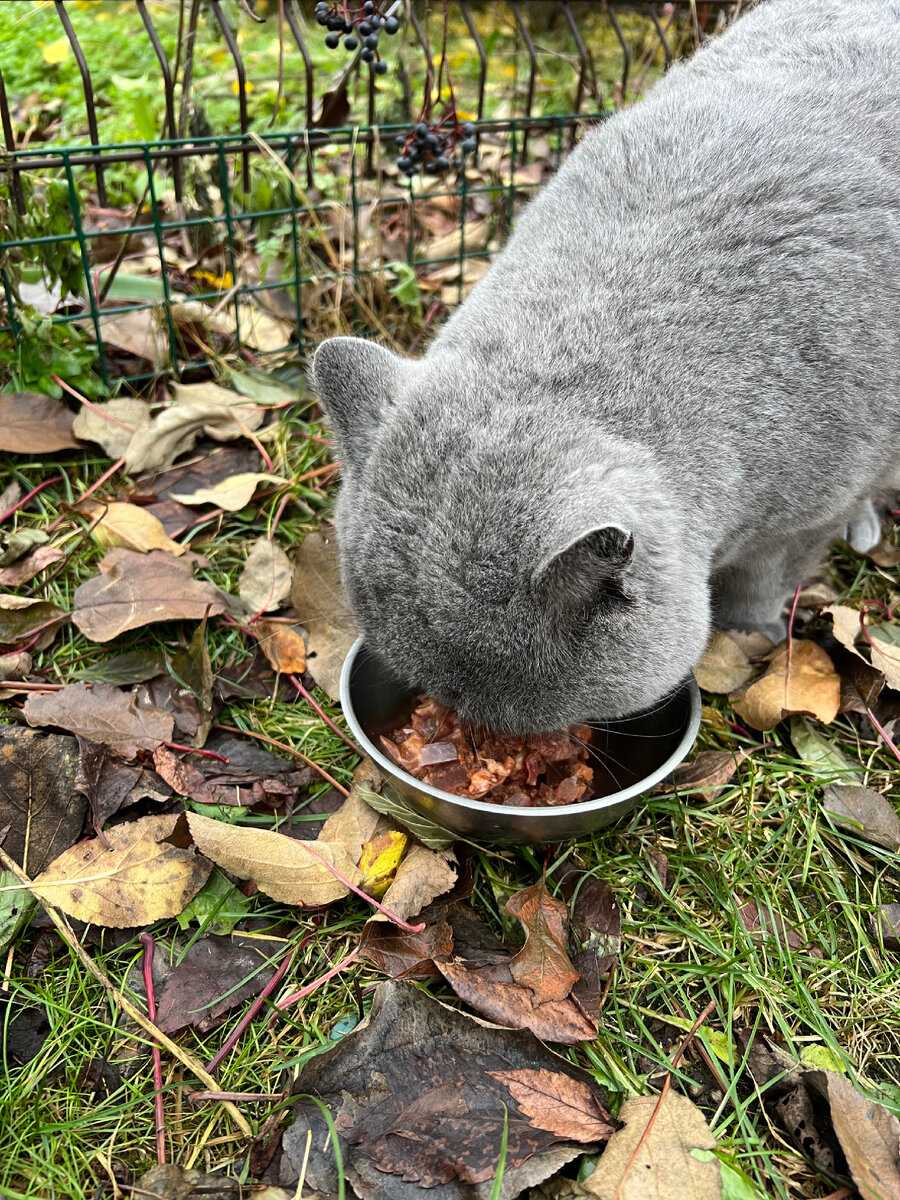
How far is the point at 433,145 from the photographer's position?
3949 mm

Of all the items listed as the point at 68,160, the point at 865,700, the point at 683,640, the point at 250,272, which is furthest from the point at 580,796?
the point at 250,272

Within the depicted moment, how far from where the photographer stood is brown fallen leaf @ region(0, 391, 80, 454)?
3.50 metres

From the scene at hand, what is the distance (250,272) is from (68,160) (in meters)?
1.31

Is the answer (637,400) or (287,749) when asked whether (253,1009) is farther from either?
(637,400)

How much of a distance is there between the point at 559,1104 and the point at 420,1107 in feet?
1.00

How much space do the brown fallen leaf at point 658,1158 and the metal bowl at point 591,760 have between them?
632mm

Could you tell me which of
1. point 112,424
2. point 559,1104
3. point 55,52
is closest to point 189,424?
point 112,424

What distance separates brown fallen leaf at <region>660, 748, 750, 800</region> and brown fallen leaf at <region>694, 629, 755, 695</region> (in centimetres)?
26

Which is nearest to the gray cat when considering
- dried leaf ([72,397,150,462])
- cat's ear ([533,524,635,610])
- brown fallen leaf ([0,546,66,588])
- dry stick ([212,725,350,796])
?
cat's ear ([533,524,635,610])

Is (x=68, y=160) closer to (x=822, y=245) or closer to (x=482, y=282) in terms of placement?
(x=482, y=282)

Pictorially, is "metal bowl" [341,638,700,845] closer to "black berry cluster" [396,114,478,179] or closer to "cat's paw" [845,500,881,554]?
"cat's paw" [845,500,881,554]

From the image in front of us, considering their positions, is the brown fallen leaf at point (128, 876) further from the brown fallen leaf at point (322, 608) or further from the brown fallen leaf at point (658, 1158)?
the brown fallen leaf at point (658, 1158)

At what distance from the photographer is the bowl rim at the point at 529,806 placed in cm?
213

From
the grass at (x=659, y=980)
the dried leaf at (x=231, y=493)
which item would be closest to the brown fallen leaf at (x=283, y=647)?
the grass at (x=659, y=980)
